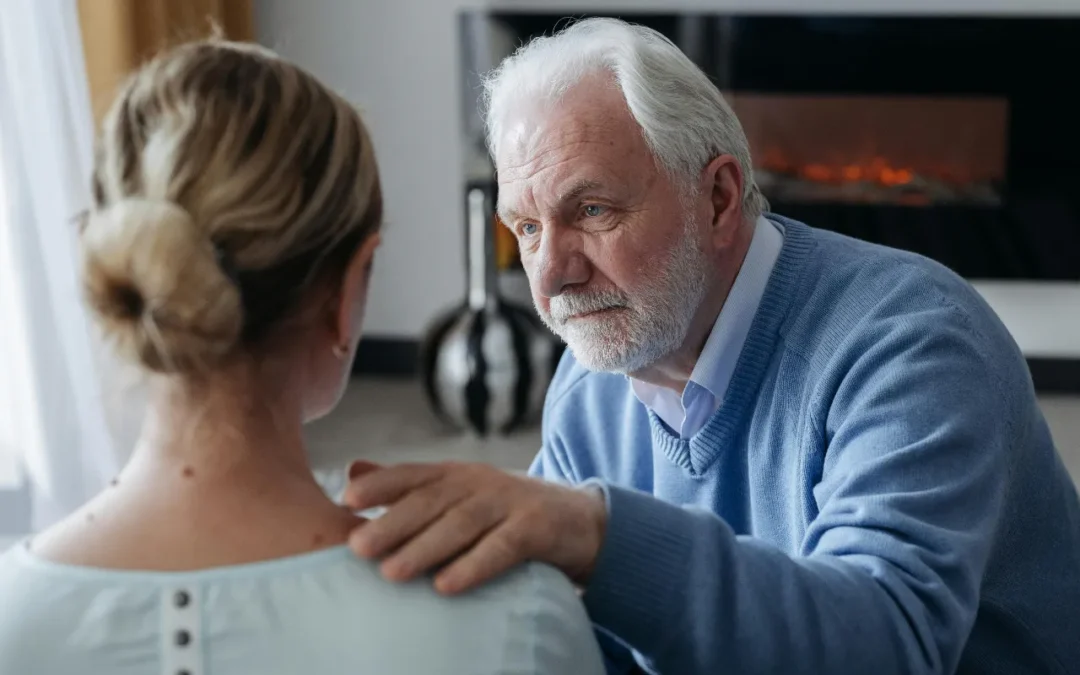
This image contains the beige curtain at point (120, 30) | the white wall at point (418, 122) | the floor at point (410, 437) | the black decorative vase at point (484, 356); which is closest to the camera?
the beige curtain at point (120, 30)

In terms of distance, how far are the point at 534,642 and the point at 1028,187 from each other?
3619 mm

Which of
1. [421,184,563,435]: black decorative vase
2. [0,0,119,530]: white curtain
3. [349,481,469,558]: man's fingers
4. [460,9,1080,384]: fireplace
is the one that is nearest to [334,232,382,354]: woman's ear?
[349,481,469,558]: man's fingers

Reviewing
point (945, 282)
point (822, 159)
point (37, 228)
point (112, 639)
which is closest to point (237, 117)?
point (112, 639)

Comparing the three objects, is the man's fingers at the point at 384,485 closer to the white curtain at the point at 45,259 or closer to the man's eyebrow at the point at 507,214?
the man's eyebrow at the point at 507,214

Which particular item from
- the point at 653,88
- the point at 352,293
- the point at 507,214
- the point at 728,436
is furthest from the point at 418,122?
the point at 352,293

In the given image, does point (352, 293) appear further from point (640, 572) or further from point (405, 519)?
point (640, 572)

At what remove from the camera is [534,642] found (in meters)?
0.82

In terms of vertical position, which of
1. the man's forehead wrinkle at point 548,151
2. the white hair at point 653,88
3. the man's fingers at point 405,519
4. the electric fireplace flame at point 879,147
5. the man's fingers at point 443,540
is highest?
the white hair at point 653,88

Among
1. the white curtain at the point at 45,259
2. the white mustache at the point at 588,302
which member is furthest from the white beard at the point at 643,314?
the white curtain at the point at 45,259

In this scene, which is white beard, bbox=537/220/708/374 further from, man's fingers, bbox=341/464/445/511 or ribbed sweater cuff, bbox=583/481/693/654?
man's fingers, bbox=341/464/445/511

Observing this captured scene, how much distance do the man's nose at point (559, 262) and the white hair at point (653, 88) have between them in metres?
0.14

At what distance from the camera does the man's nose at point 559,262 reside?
1473mm

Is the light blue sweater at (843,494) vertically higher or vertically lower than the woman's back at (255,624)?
lower

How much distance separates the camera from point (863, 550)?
1075 mm
